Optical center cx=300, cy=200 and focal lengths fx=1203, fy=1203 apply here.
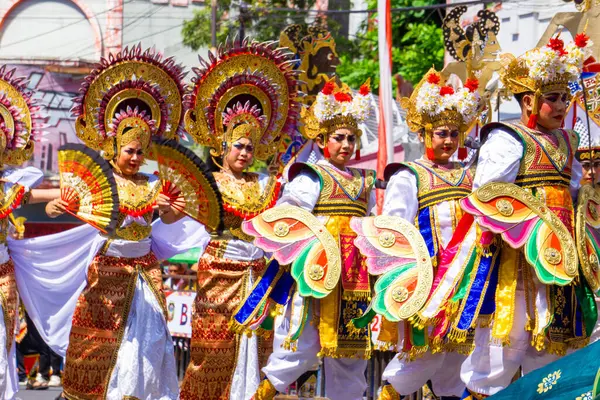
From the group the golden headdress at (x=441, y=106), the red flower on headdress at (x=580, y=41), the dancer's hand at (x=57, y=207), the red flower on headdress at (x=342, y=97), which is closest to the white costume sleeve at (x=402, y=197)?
the golden headdress at (x=441, y=106)

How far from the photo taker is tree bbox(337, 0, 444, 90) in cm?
2144

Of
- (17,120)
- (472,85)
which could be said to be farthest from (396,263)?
(17,120)

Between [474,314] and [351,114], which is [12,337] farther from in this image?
[474,314]

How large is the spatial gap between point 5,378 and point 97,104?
6.73 feet

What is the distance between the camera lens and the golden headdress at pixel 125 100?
869 cm

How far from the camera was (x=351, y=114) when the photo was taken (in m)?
7.98

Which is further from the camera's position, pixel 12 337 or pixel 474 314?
pixel 12 337

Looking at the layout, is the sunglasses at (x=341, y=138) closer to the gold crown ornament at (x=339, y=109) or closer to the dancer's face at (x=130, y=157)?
the gold crown ornament at (x=339, y=109)

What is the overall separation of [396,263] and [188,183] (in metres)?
1.85

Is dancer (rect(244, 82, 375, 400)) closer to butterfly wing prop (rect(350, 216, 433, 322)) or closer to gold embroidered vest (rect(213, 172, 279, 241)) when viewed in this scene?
butterfly wing prop (rect(350, 216, 433, 322))

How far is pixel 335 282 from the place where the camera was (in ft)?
24.4

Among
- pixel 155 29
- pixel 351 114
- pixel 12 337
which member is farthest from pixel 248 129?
pixel 155 29

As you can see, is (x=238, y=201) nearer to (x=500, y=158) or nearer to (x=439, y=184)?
(x=439, y=184)

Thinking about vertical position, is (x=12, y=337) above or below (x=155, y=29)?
below
